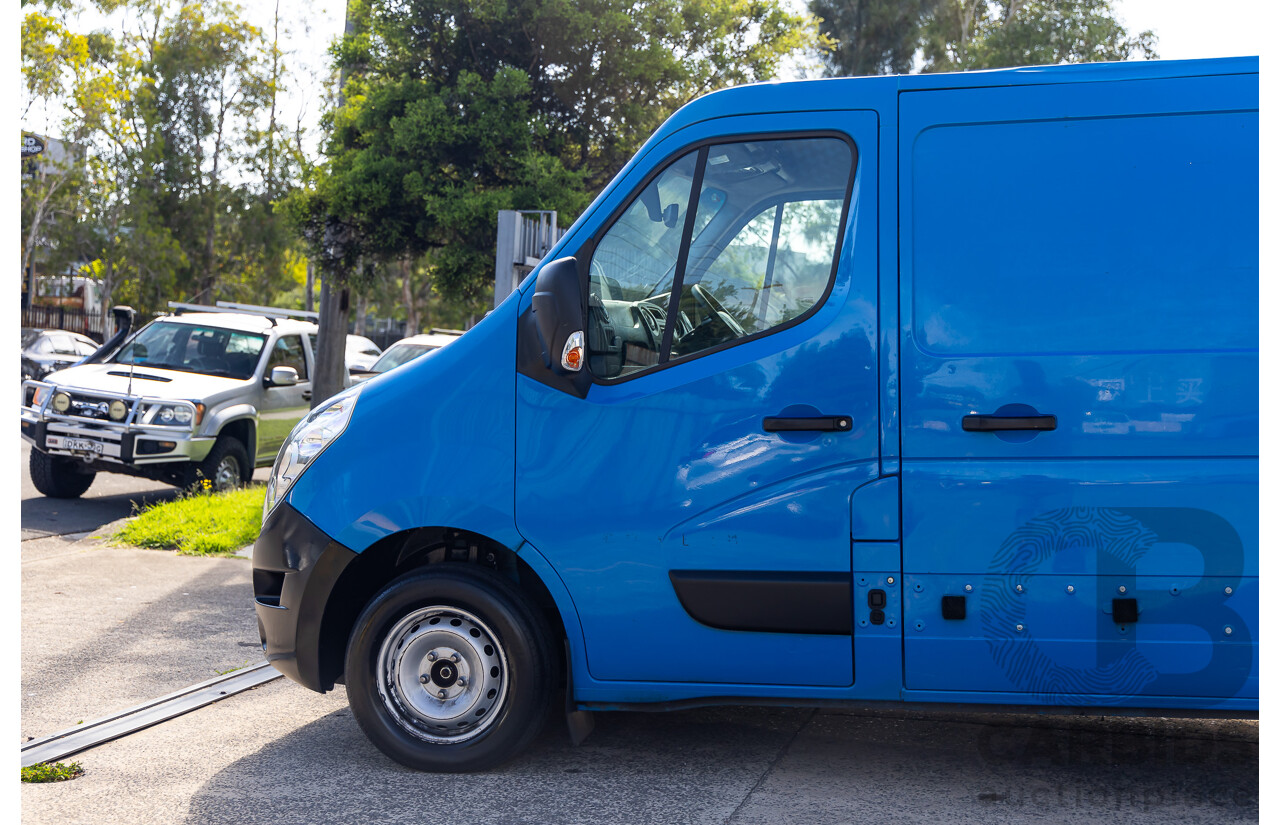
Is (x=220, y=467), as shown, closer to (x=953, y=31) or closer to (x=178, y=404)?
(x=178, y=404)

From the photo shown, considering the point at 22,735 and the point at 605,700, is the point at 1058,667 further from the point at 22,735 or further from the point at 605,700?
the point at 22,735

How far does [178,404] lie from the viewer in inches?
409

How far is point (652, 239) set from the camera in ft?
13.1

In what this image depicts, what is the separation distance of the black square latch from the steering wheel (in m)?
1.49

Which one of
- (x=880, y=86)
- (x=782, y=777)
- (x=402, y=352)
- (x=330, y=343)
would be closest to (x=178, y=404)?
(x=330, y=343)

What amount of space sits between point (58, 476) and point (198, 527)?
9.29 feet

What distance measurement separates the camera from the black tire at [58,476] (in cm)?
1099

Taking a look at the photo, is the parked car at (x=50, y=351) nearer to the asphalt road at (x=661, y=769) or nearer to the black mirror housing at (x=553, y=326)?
the asphalt road at (x=661, y=769)

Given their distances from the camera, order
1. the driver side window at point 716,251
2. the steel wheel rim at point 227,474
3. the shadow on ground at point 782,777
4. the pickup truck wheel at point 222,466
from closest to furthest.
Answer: the shadow on ground at point 782,777 < the driver side window at point 716,251 < the pickup truck wheel at point 222,466 < the steel wheel rim at point 227,474

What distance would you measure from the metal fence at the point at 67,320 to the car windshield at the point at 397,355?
25097mm

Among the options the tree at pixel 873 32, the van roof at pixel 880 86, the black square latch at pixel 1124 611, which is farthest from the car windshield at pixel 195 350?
the tree at pixel 873 32

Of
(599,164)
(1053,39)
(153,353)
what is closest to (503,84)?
(599,164)

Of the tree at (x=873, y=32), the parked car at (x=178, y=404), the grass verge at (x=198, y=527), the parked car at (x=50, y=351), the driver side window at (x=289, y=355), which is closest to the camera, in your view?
the grass verge at (x=198, y=527)

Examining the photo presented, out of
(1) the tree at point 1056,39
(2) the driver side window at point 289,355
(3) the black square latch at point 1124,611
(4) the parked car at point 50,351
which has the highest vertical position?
(1) the tree at point 1056,39
